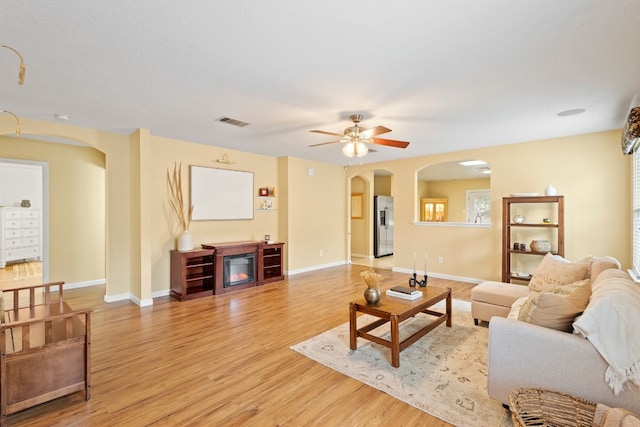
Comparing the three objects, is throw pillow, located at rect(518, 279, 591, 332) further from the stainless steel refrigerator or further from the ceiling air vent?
the stainless steel refrigerator

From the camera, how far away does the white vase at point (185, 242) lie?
15.9ft

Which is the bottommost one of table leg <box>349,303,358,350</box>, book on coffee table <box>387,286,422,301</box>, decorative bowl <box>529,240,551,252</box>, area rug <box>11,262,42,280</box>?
area rug <box>11,262,42,280</box>

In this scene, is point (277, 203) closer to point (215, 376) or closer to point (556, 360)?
point (215, 376)

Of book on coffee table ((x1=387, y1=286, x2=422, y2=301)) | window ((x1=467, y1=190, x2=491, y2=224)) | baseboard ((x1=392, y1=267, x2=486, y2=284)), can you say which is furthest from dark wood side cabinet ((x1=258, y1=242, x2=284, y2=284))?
window ((x1=467, y1=190, x2=491, y2=224))

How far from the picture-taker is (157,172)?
481 cm

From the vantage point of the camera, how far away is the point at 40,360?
201 cm

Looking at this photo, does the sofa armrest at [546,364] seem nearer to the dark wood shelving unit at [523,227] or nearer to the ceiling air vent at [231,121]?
the dark wood shelving unit at [523,227]

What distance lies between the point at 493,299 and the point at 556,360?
1672 millimetres

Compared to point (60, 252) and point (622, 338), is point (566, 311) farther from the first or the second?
point (60, 252)

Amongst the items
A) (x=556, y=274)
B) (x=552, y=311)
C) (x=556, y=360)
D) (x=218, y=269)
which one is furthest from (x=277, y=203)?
(x=556, y=360)

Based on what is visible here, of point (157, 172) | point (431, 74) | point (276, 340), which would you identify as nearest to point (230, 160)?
point (157, 172)

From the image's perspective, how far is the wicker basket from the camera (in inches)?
63.1

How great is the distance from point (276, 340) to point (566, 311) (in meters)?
2.45

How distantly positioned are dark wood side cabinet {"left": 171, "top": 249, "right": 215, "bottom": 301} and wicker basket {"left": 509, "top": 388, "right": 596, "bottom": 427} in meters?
4.25
